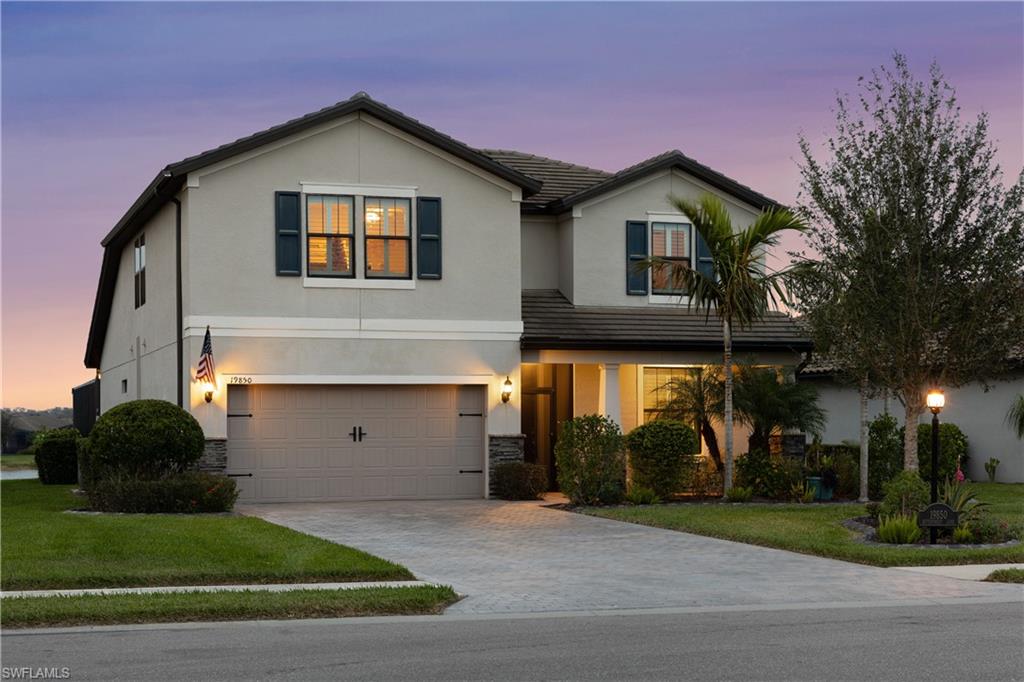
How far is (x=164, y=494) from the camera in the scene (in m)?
20.7

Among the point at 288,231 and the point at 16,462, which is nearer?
the point at 288,231

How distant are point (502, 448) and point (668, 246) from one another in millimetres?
5858

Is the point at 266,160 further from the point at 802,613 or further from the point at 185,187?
the point at 802,613

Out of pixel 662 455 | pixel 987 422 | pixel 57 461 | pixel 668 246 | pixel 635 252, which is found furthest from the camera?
pixel 57 461

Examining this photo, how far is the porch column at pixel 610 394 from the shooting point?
25.5 meters

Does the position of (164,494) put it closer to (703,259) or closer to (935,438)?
(935,438)

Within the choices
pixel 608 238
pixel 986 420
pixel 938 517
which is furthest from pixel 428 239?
pixel 986 420

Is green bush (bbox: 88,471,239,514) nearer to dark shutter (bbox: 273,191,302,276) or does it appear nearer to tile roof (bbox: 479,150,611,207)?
dark shutter (bbox: 273,191,302,276)

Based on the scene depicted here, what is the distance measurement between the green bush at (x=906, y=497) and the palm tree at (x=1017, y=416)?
11.7 metres

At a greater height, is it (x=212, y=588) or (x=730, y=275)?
(x=730, y=275)

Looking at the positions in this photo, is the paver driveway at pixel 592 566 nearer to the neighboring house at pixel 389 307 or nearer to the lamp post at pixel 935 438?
the lamp post at pixel 935 438

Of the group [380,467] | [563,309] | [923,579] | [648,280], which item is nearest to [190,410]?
[380,467]

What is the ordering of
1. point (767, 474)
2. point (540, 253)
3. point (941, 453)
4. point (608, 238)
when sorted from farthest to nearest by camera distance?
point (540, 253), point (608, 238), point (941, 453), point (767, 474)

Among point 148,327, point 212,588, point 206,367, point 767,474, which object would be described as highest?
point 148,327
